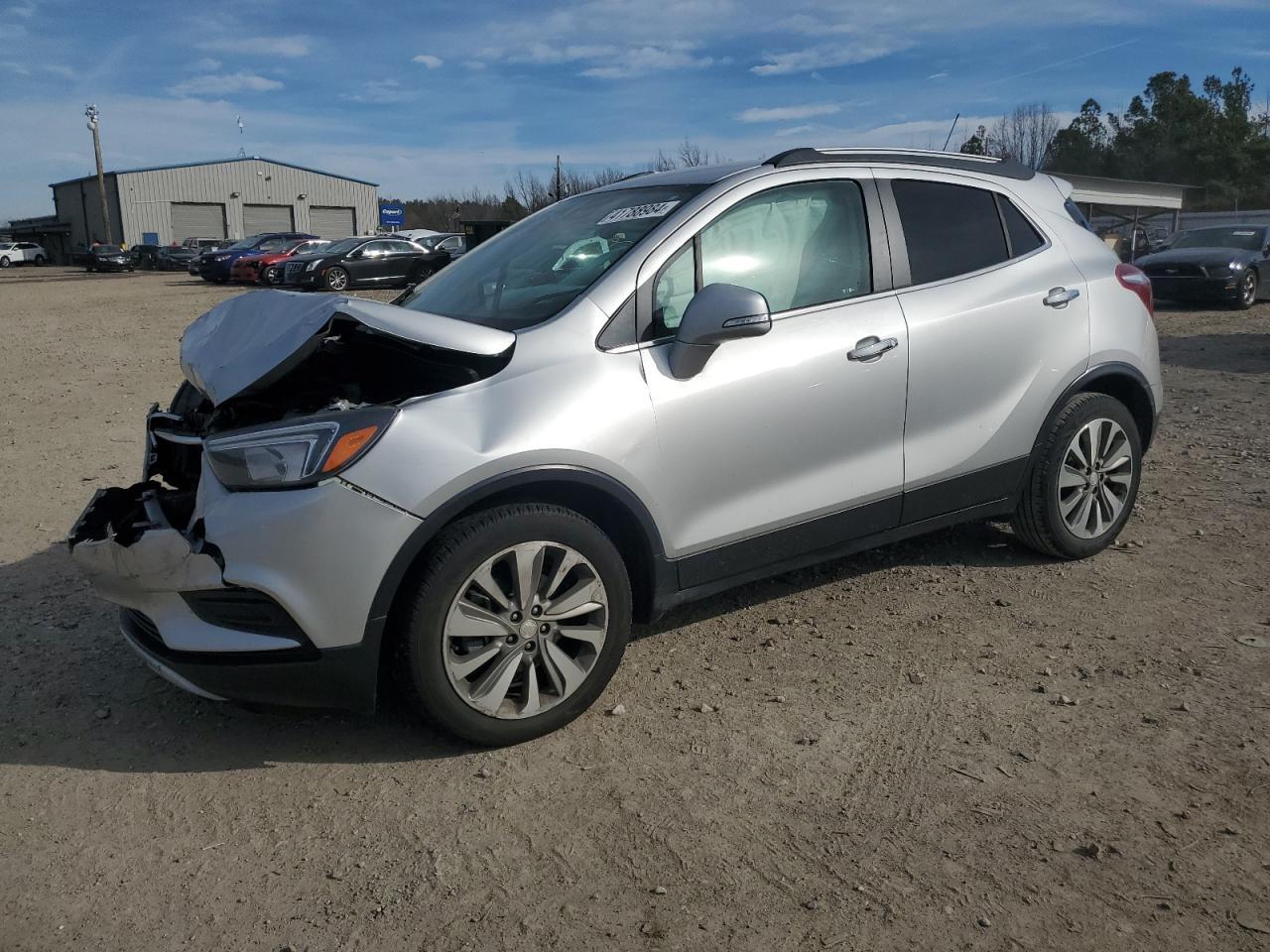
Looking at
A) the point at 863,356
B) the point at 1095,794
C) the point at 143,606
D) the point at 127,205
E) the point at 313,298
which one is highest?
the point at 127,205

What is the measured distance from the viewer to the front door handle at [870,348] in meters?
3.86

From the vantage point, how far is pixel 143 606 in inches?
126

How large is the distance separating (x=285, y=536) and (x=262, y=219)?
7077 centimetres

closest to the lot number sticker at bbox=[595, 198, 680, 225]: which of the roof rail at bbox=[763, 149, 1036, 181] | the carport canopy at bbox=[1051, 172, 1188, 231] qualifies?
the roof rail at bbox=[763, 149, 1036, 181]

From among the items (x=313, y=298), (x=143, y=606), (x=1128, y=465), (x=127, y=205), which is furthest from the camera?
(x=127, y=205)

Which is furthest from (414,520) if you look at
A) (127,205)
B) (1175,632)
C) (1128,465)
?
(127,205)

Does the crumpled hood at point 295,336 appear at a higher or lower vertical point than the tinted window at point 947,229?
lower

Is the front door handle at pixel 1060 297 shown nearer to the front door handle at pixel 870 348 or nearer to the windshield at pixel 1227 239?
the front door handle at pixel 870 348

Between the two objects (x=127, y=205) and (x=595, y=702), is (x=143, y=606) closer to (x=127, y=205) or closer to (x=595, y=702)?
(x=595, y=702)

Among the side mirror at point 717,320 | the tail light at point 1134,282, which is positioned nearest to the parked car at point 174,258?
the tail light at point 1134,282

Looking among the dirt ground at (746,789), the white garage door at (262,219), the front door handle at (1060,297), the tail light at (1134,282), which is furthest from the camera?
the white garage door at (262,219)

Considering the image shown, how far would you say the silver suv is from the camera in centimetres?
303

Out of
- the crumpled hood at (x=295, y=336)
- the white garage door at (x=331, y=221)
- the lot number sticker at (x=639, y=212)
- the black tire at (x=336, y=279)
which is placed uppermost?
the white garage door at (x=331, y=221)

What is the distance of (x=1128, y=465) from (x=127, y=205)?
70117 millimetres
